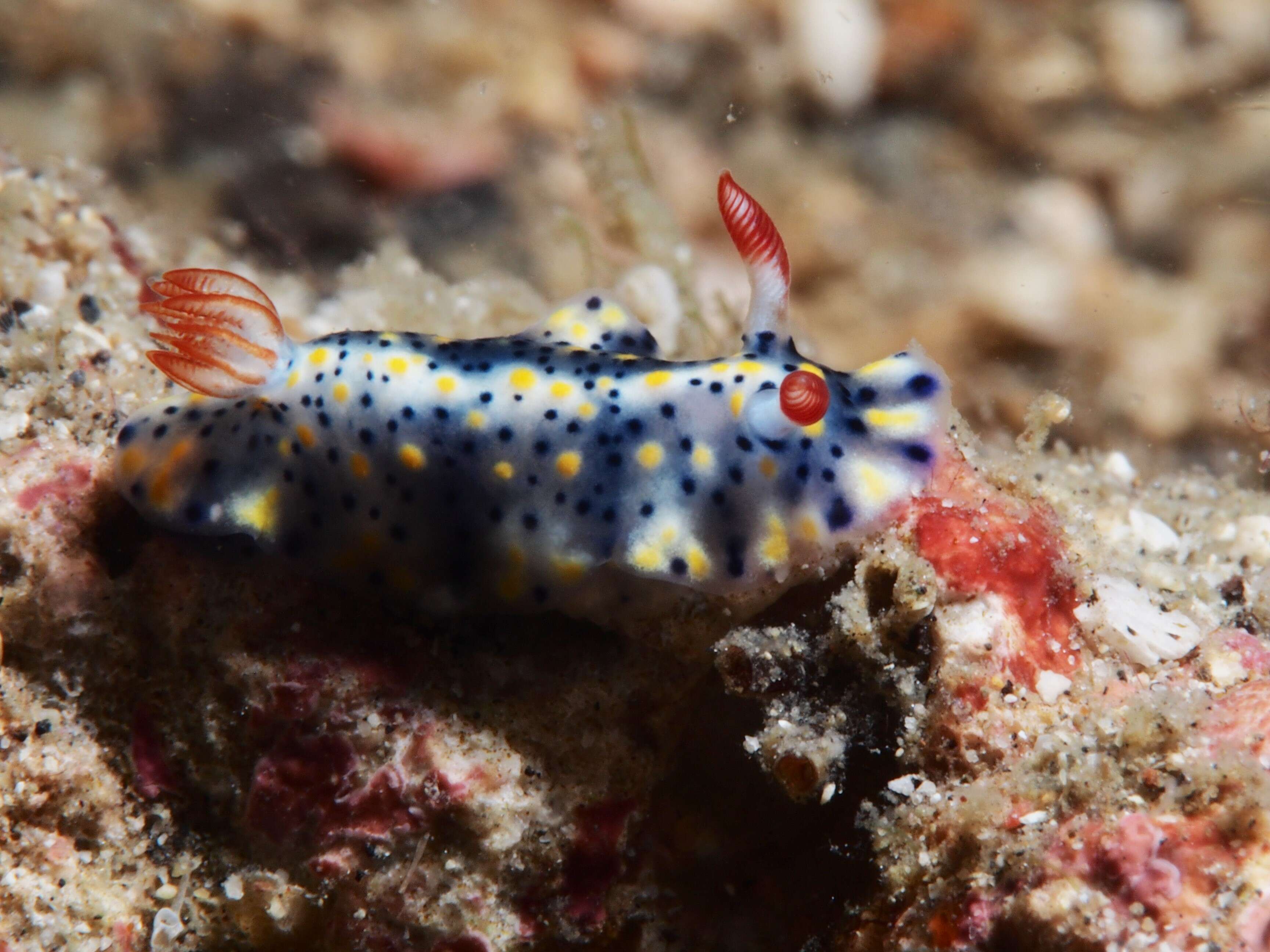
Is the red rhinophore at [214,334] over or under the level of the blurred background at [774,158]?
under

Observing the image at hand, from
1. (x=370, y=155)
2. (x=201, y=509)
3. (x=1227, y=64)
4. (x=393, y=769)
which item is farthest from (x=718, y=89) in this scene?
(x=393, y=769)

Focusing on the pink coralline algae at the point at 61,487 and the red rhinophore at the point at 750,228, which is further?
the pink coralline algae at the point at 61,487

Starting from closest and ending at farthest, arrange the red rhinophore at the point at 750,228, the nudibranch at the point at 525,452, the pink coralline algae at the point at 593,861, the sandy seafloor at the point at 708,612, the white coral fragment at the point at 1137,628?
the sandy seafloor at the point at 708,612 < the white coral fragment at the point at 1137,628 < the nudibranch at the point at 525,452 < the red rhinophore at the point at 750,228 < the pink coralline algae at the point at 593,861

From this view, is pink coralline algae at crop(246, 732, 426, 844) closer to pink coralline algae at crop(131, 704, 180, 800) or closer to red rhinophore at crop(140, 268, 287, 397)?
pink coralline algae at crop(131, 704, 180, 800)

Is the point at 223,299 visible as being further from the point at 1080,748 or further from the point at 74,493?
the point at 1080,748

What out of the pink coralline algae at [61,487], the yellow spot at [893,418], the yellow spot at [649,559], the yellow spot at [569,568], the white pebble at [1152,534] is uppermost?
the white pebble at [1152,534]

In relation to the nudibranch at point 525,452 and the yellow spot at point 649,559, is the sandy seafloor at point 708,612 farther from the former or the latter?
the yellow spot at point 649,559

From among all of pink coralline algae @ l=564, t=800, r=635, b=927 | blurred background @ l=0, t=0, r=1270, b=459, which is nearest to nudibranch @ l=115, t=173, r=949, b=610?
pink coralline algae @ l=564, t=800, r=635, b=927

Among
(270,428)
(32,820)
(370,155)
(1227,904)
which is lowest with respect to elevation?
(32,820)

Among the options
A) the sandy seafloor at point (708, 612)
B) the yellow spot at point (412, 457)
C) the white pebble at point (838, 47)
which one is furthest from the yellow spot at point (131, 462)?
the white pebble at point (838, 47)
